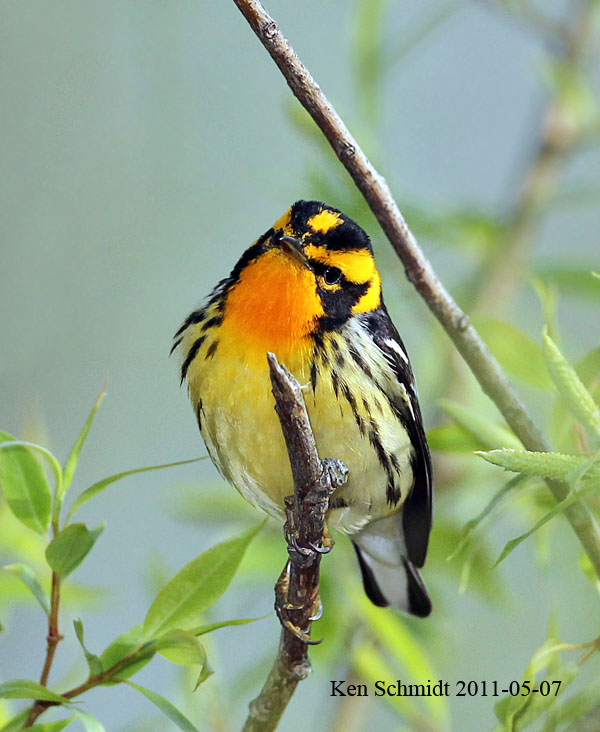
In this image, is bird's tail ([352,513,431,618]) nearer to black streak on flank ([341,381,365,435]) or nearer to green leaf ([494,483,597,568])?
black streak on flank ([341,381,365,435])

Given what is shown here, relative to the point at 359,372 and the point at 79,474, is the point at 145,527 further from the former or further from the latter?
the point at 359,372

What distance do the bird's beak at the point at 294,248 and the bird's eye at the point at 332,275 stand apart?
6 cm

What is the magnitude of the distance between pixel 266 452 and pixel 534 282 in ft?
2.16

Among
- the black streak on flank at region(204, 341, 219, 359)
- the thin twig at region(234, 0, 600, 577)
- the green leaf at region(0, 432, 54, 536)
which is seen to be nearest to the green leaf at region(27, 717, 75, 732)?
the green leaf at region(0, 432, 54, 536)

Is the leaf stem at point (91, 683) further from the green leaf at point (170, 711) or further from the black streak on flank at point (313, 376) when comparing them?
the black streak on flank at point (313, 376)

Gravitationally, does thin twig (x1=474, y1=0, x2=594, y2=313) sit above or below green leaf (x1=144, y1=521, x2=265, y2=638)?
above

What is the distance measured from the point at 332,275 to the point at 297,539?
2.04 feet

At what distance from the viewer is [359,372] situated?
5.91ft

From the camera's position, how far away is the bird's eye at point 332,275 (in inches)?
69.3

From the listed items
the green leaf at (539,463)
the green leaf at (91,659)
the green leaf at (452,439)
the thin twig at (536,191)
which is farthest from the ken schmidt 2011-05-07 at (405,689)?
the thin twig at (536,191)

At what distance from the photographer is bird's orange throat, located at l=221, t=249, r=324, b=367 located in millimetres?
1699

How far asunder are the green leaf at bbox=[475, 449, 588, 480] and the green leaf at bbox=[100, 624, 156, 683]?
0.48 m

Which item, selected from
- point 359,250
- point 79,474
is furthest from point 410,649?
point 79,474

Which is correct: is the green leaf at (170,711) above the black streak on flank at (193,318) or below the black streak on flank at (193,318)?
below
